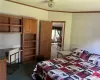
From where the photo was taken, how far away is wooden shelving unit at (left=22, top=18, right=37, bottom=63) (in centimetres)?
480

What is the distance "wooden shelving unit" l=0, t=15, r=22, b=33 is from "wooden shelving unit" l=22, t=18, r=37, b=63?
24 cm

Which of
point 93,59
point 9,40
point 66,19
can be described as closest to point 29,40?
point 9,40

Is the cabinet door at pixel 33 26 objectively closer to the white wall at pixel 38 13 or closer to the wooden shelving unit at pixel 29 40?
the wooden shelving unit at pixel 29 40

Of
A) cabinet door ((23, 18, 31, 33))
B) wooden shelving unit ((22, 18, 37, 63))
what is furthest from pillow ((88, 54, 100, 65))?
cabinet door ((23, 18, 31, 33))

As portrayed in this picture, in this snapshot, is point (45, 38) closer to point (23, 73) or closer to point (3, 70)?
point (23, 73)

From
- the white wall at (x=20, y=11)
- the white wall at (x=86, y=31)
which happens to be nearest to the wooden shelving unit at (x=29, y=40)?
the white wall at (x=20, y=11)

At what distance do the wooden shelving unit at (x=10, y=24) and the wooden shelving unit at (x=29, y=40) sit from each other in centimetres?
24

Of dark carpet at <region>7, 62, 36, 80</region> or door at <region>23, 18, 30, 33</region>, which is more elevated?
door at <region>23, 18, 30, 33</region>

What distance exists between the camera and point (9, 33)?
4.36m

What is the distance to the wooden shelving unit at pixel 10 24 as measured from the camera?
4.16 m

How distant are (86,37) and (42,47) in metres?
2.14

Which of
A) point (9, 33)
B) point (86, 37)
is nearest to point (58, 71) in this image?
point (9, 33)

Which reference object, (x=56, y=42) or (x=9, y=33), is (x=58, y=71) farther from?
(x=56, y=42)

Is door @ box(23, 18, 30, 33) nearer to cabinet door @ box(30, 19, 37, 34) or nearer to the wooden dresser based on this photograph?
cabinet door @ box(30, 19, 37, 34)
